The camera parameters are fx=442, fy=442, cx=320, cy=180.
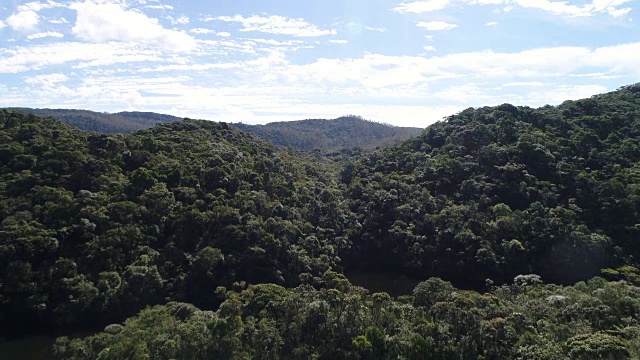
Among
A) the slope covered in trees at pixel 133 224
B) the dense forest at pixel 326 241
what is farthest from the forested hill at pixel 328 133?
the slope covered in trees at pixel 133 224

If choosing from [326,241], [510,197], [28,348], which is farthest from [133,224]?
[510,197]

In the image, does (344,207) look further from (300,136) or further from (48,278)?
(300,136)

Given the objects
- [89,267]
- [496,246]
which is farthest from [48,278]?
[496,246]

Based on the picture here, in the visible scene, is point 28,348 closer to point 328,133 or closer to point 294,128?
point 328,133

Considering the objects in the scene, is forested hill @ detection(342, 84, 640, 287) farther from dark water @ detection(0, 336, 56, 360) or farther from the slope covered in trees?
dark water @ detection(0, 336, 56, 360)

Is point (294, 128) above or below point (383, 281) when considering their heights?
above

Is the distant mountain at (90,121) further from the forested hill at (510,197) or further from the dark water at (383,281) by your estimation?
the dark water at (383,281)
